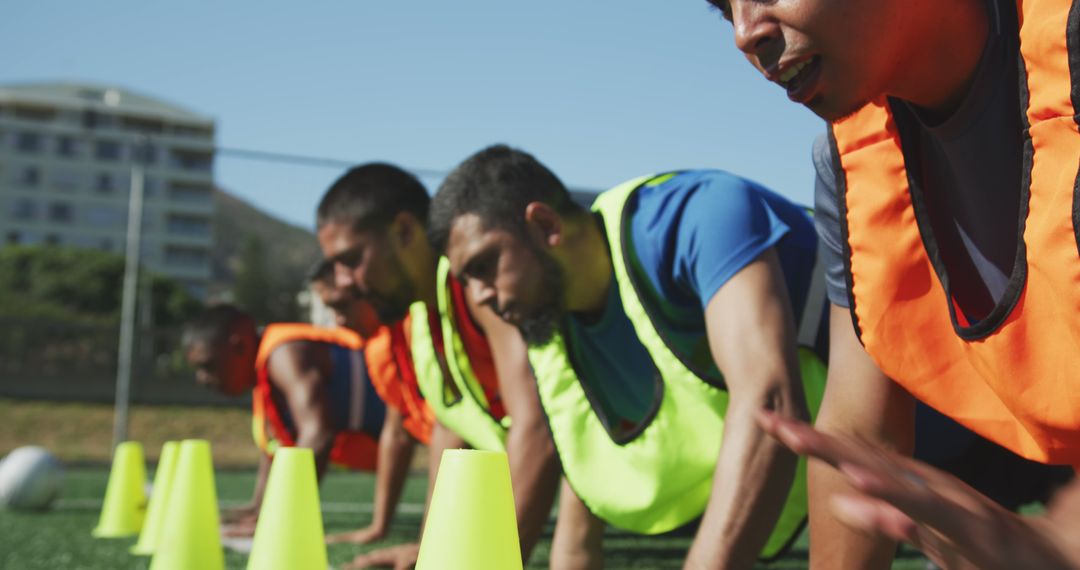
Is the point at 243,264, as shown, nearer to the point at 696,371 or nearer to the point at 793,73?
the point at 696,371

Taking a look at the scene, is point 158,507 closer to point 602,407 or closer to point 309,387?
point 309,387

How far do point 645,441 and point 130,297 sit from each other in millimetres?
10177

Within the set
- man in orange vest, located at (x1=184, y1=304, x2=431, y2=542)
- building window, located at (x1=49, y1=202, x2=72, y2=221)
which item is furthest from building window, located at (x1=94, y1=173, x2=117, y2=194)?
man in orange vest, located at (x1=184, y1=304, x2=431, y2=542)

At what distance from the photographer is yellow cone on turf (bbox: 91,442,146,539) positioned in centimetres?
602

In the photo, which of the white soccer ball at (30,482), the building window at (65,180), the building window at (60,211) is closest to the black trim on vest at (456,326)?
the white soccer ball at (30,482)

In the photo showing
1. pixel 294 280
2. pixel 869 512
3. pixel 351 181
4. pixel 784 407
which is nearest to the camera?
pixel 869 512

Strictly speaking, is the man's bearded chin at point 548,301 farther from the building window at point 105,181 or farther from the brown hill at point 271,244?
the building window at point 105,181

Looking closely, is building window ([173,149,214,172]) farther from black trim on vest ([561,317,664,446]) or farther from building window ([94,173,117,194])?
black trim on vest ([561,317,664,446])

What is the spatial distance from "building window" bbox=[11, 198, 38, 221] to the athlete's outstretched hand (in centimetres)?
3946

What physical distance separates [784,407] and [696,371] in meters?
0.75

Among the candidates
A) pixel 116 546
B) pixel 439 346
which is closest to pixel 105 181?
pixel 116 546

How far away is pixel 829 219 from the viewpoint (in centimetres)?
207

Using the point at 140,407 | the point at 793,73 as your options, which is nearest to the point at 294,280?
the point at 140,407

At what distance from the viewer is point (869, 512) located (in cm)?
103
